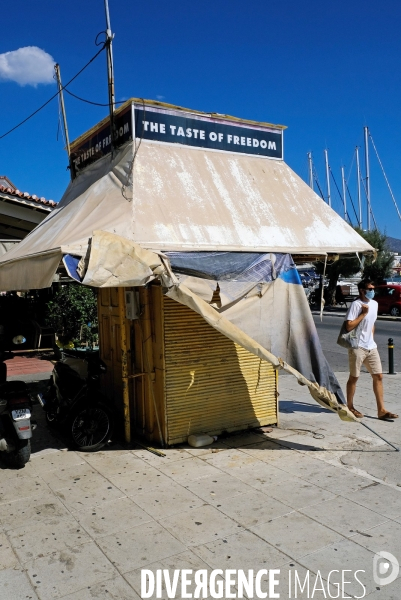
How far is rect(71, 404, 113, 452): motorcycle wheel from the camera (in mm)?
5910

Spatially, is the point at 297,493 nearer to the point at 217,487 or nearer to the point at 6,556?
the point at 217,487

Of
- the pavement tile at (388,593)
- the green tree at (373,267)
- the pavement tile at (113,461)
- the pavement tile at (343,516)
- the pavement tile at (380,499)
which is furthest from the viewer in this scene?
the green tree at (373,267)

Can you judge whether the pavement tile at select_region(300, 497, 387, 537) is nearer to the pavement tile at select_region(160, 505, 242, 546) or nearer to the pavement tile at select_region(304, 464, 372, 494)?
the pavement tile at select_region(304, 464, 372, 494)

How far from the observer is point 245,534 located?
4.01 m

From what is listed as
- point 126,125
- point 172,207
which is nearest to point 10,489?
point 172,207

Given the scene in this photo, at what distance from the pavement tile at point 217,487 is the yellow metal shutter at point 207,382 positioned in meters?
1.01

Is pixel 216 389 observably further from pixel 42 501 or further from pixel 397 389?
pixel 397 389

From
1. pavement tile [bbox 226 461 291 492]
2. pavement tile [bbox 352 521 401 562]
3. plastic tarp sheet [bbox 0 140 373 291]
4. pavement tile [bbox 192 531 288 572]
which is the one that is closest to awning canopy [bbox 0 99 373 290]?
plastic tarp sheet [bbox 0 140 373 291]

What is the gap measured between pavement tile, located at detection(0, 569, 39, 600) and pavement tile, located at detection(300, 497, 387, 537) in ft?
7.49

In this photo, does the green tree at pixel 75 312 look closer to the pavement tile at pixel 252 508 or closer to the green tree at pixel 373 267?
the pavement tile at pixel 252 508

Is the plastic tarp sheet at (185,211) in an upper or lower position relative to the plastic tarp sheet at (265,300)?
upper

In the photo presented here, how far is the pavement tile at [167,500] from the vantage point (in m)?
4.43

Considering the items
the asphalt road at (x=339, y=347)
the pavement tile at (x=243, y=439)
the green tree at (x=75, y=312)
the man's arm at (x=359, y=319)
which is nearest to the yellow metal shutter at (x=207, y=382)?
the pavement tile at (x=243, y=439)

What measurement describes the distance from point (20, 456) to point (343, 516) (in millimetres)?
3355
